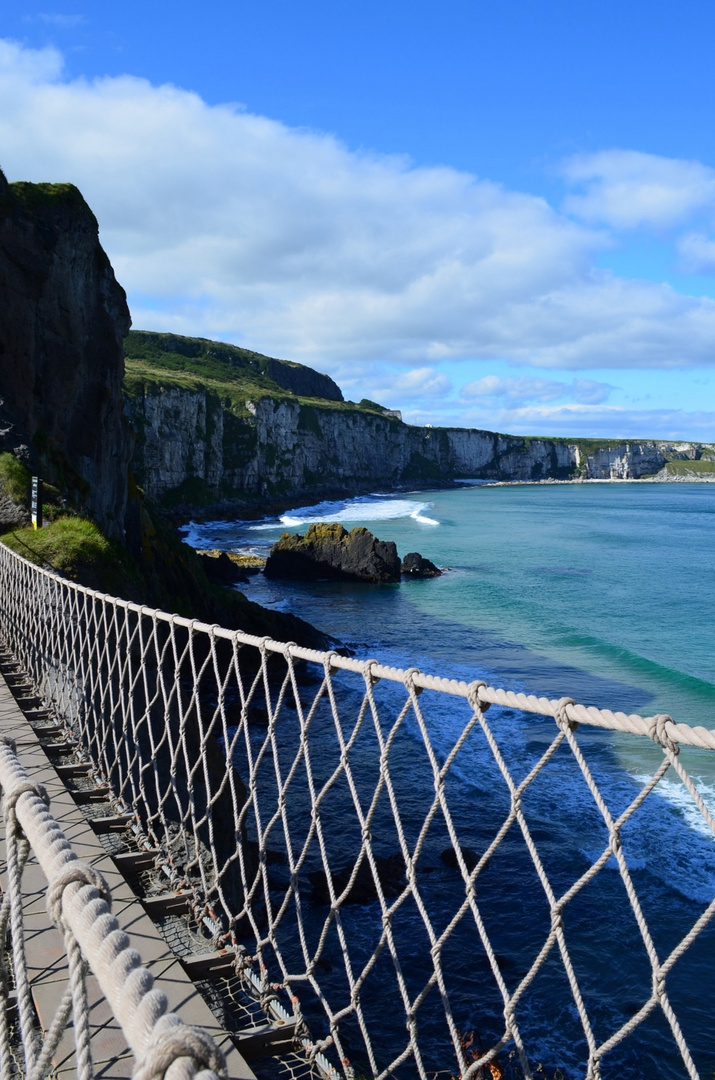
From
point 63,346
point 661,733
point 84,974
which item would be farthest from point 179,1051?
point 63,346

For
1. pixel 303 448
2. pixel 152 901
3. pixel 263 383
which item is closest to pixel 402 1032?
pixel 152 901

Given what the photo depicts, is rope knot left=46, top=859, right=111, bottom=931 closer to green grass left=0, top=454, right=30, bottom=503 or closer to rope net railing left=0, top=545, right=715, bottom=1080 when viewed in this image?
rope net railing left=0, top=545, right=715, bottom=1080

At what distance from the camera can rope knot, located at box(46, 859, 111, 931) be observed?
1533 mm

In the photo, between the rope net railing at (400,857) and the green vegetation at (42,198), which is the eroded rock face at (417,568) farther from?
the green vegetation at (42,198)

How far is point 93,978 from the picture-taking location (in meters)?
2.54

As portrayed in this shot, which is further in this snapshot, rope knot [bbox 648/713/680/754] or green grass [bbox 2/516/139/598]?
green grass [bbox 2/516/139/598]

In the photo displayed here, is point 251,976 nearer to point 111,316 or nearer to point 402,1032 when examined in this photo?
point 402,1032

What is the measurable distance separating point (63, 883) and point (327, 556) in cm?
3977

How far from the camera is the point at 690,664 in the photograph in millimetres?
23234

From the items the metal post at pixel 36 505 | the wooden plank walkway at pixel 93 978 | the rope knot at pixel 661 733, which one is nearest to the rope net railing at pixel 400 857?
the rope knot at pixel 661 733

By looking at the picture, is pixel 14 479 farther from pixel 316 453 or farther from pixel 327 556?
pixel 316 453

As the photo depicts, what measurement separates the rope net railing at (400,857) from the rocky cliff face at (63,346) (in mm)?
7030

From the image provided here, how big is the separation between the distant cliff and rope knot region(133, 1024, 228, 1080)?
55384 mm

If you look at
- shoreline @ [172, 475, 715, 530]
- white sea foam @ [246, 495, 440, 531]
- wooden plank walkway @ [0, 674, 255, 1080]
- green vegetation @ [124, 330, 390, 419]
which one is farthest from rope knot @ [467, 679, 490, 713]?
green vegetation @ [124, 330, 390, 419]
